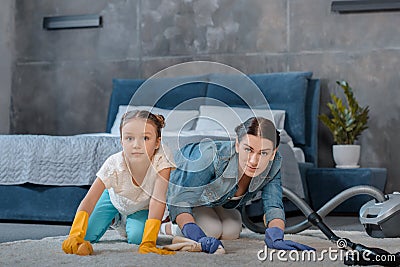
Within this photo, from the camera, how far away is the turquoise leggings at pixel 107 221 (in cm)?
285

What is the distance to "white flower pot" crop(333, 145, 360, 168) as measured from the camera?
5188 mm

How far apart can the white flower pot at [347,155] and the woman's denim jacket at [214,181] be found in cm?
245

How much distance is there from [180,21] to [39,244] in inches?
132

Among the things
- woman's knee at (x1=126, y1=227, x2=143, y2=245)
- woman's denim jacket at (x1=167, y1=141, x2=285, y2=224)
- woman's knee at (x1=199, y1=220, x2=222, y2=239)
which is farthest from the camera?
woman's knee at (x1=199, y1=220, x2=222, y2=239)

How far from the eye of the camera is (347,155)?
5.20 m

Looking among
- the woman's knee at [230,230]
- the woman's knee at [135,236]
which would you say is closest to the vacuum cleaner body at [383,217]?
the woman's knee at [230,230]

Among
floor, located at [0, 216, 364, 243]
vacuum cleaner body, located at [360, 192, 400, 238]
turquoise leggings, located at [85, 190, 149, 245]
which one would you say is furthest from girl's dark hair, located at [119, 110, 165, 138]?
vacuum cleaner body, located at [360, 192, 400, 238]

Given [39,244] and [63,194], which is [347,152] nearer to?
[63,194]

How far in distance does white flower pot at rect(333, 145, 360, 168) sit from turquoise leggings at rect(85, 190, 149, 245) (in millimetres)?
2581

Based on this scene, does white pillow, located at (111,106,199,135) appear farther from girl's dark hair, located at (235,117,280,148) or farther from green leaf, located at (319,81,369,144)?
green leaf, located at (319,81,369,144)

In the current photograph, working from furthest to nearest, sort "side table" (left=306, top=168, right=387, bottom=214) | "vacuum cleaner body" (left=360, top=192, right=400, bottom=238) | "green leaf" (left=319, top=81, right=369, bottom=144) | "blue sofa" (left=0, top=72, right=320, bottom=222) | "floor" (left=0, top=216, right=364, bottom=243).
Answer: "green leaf" (left=319, top=81, right=369, bottom=144) < "side table" (left=306, top=168, right=387, bottom=214) < "blue sofa" (left=0, top=72, right=320, bottom=222) < "floor" (left=0, top=216, right=364, bottom=243) < "vacuum cleaner body" (left=360, top=192, right=400, bottom=238)

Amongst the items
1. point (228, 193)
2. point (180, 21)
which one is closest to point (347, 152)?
point (180, 21)

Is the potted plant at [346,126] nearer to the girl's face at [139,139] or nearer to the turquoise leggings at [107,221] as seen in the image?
the turquoise leggings at [107,221]

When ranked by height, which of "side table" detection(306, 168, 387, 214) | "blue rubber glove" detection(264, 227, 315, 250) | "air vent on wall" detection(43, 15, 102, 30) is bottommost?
"side table" detection(306, 168, 387, 214)
